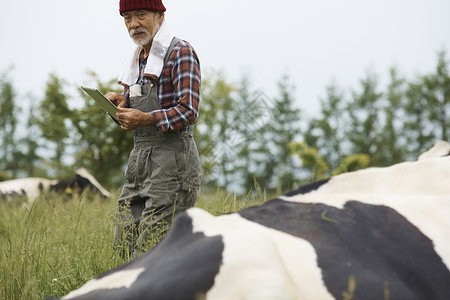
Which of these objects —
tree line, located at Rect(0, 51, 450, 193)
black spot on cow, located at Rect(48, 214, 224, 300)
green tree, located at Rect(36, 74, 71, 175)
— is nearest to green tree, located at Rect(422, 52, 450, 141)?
tree line, located at Rect(0, 51, 450, 193)

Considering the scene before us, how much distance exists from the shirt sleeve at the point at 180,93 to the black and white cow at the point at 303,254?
48.5 inches

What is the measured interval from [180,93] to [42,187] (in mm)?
7022

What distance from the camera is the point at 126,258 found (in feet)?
8.66

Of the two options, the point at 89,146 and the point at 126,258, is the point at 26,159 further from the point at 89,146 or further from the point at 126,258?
the point at 126,258

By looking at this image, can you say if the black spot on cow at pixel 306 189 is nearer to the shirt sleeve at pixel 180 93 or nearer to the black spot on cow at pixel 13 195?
the shirt sleeve at pixel 180 93

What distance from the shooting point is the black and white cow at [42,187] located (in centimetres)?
856

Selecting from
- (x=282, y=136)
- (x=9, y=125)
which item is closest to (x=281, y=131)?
(x=282, y=136)

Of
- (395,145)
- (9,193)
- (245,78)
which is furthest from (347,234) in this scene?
(245,78)

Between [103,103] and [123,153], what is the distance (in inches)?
386

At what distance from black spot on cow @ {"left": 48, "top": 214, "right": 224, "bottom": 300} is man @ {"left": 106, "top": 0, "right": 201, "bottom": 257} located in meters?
1.42

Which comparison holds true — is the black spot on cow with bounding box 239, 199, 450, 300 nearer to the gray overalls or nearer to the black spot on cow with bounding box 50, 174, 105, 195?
the gray overalls

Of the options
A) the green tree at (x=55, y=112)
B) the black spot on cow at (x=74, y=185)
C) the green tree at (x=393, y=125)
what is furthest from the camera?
the green tree at (x=393, y=125)

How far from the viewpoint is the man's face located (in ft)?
10.1

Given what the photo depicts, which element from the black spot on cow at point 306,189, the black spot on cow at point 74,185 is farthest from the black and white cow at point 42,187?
the black spot on cow at point 306,189
